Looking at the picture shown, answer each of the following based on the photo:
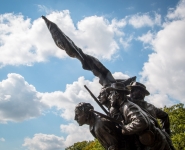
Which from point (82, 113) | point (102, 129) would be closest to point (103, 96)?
point (82, 113)

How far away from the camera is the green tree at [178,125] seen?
2206 centimetres

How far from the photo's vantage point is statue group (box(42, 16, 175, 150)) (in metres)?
3.77

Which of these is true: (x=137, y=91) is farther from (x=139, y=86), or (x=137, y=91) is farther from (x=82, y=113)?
(x=82, y=113)

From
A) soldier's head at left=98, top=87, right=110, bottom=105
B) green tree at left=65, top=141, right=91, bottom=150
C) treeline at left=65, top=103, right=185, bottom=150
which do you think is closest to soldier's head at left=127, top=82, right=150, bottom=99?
soldier's head at left=98, top=87, right=110, bottom=105

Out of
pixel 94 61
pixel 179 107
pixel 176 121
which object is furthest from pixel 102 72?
pixel 179 107

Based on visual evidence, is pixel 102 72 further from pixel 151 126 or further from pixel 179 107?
pixel 179 107

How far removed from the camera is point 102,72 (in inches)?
206

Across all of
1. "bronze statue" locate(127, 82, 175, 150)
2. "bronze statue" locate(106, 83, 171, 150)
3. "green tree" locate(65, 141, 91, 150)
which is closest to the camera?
"bronze statue" locate(106, 83, 171, 150)

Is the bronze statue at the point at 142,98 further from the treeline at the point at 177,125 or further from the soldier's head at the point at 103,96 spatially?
the treeline at the point at 177,125

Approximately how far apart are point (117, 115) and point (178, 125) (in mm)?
21592

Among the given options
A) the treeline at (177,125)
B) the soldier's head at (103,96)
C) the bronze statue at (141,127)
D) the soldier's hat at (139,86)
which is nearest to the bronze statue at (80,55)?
the soldier's head at (103,96)

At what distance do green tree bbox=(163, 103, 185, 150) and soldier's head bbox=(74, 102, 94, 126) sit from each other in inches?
783

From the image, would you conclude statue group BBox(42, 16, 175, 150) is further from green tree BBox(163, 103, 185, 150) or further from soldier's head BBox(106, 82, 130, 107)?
green tree BBox(163, 103, 185, 150)

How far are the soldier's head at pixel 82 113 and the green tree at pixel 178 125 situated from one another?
1988 centimetres
